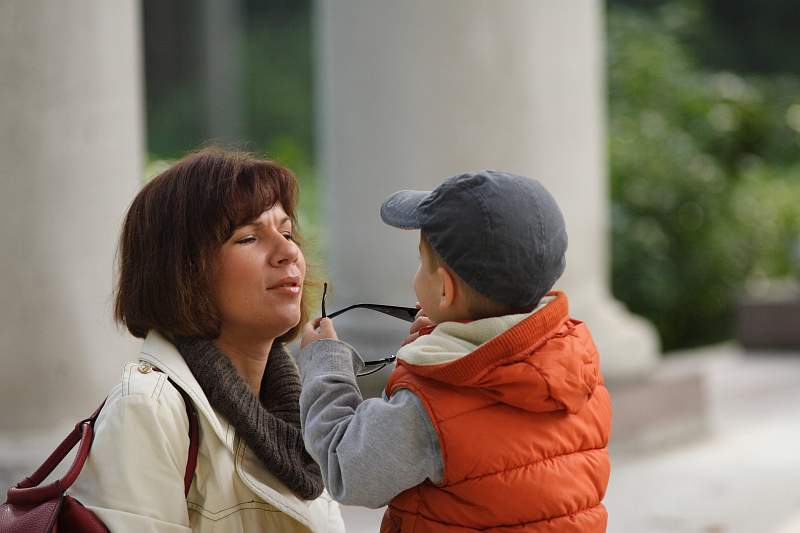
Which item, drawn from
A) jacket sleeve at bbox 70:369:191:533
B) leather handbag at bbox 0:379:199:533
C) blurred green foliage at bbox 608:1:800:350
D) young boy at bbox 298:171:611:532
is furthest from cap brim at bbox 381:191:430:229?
blurred green foliage at bbox 608:1:800:350

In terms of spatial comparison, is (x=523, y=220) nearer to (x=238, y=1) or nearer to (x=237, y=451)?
(x=237, y=451)

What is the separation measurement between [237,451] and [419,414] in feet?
1.27

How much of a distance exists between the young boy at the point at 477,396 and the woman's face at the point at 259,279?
208mm

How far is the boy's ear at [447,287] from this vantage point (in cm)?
224

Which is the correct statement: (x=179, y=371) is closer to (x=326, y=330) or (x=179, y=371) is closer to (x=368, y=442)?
(x=326, y=330)

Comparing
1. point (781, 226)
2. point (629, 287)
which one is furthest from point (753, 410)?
point (781, 226)

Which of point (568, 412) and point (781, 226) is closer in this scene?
point (568, 412)

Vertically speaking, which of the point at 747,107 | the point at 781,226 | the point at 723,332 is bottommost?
the point at 723,332

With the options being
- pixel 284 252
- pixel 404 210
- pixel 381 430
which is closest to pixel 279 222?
pixel 284 252

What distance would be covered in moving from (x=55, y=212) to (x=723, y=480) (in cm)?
426

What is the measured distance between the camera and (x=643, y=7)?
2638cm

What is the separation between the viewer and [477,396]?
2.20 meters

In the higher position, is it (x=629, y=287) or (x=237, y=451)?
(x=237, y=451)

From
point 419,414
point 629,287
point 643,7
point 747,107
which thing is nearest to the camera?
point 419,414
